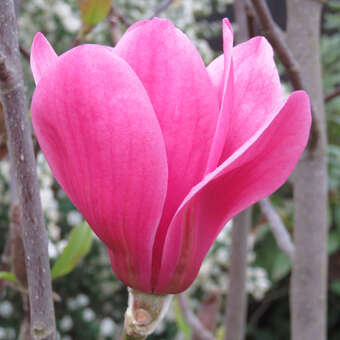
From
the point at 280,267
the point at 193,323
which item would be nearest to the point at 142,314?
the point at 193,323

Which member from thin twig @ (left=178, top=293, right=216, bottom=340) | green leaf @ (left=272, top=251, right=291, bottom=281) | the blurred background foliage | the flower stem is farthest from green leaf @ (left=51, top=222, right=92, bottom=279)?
green leaf @ (left=272, top=251, right=291, bottom=281)

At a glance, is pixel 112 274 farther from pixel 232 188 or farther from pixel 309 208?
pixel 232 188

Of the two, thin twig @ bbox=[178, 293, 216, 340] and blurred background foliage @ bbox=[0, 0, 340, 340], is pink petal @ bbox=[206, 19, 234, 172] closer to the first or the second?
thin twig @ bbox=[178, 293, 216, 340]

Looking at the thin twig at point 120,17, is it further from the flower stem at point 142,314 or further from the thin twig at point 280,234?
the flower stem at point 142,314

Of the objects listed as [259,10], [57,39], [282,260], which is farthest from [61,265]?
[57,39]

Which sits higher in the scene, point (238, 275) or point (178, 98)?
point (178, 98)

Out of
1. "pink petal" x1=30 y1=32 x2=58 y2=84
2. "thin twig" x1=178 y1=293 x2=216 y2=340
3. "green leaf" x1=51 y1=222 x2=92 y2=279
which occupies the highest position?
"pink petal" x1=30 y1=32 x2=58 y2=84

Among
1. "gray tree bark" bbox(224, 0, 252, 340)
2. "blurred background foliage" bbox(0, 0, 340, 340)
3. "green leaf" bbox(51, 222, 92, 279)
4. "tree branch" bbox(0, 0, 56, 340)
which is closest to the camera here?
"tree branch" bbox(0, 0, 56, 340)

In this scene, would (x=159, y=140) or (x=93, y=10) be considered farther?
(x=93, y=10)
